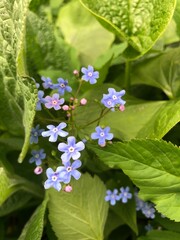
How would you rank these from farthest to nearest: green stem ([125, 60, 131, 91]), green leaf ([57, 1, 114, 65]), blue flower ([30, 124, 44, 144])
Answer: green leaf ([57, 1, 114, 65]) < green stem ([125, 60, 131, 91]) < blue flower ([30, 124, 44, 144])

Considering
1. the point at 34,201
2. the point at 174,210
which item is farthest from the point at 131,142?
the point at 34,201

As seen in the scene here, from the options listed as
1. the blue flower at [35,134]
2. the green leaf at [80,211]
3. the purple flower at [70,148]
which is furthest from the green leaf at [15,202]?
the purple flower at [70,148]

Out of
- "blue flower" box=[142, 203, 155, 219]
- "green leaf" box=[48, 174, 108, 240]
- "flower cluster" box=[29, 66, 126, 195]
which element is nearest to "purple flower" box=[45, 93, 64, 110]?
"flower cluster" box=[29, 66, 126, 195]

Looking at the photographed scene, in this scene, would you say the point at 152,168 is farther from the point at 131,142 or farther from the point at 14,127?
the point at 14,127

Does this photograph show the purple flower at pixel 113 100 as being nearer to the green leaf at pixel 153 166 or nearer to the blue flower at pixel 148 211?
the green leaf at pixel 153 166

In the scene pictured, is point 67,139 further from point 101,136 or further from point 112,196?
point 112,196

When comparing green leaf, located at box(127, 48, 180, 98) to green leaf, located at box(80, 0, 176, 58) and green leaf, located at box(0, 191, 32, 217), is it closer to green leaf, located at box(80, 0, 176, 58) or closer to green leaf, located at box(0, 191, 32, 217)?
green leaf, located at box(80, 0, 176, 58)

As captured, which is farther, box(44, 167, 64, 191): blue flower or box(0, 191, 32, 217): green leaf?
box(0, 191, 32, 217): green leaf
